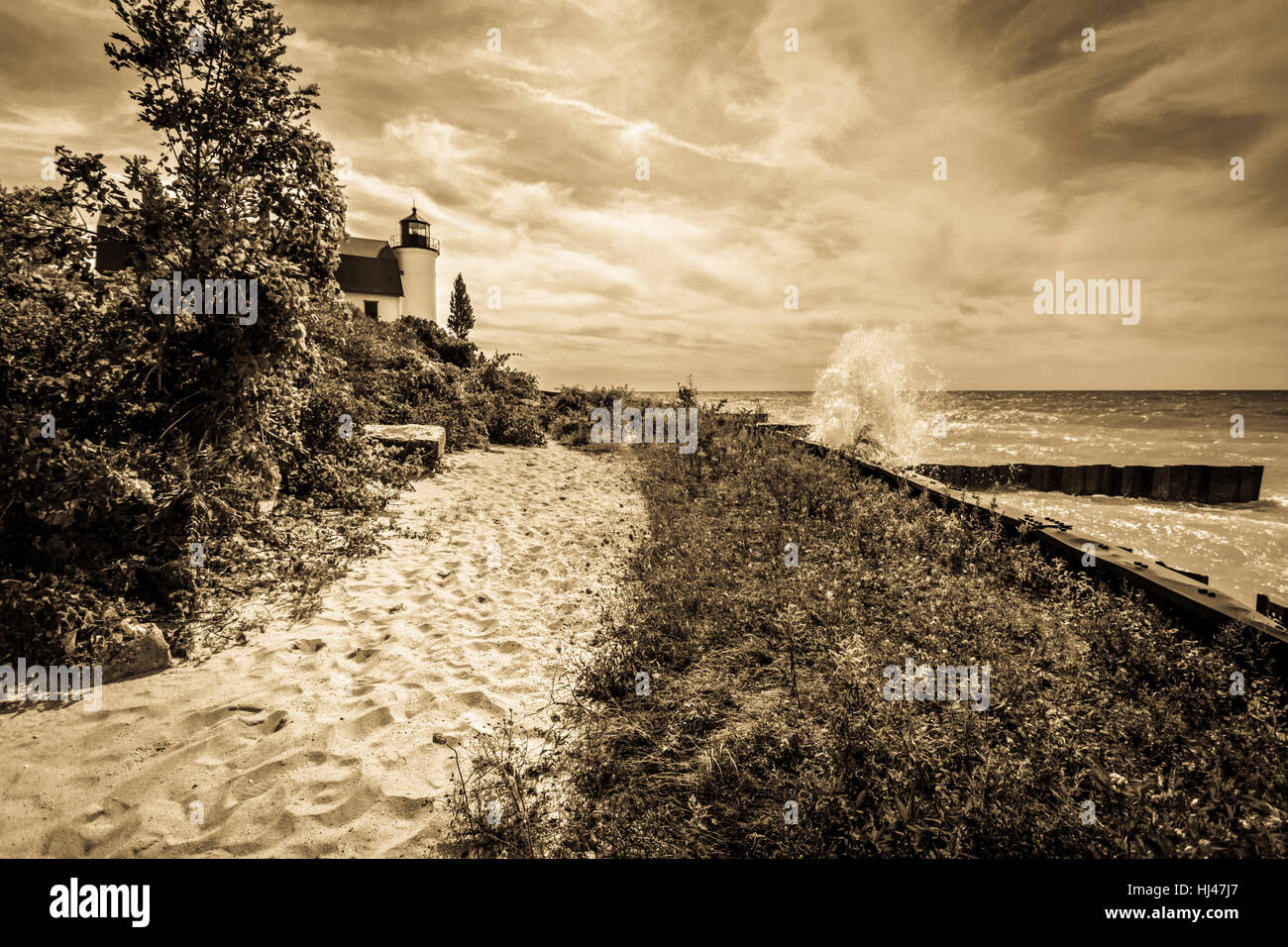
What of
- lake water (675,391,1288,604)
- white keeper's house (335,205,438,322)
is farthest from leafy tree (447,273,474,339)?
lake water (675,391,1288,604)

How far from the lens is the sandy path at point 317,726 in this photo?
9.27 ft

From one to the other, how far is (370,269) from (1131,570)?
5963cm

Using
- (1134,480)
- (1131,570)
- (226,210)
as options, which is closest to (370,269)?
(226,210)

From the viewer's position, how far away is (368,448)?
9172 millimetres

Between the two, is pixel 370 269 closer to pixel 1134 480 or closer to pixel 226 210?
pixel 226 210

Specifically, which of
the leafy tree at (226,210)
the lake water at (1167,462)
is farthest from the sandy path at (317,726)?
the lake water at (1167,462)

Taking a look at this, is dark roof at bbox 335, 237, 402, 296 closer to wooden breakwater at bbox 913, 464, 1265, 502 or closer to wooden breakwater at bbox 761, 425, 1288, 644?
wooden breakwater at bbox 913, 464, 1265, 502

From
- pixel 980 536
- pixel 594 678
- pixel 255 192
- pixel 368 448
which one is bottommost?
pixel 594 678

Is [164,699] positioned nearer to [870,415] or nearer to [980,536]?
[980,536]

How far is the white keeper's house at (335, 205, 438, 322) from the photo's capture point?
51250mm

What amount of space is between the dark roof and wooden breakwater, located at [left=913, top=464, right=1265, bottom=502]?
5254 cm
